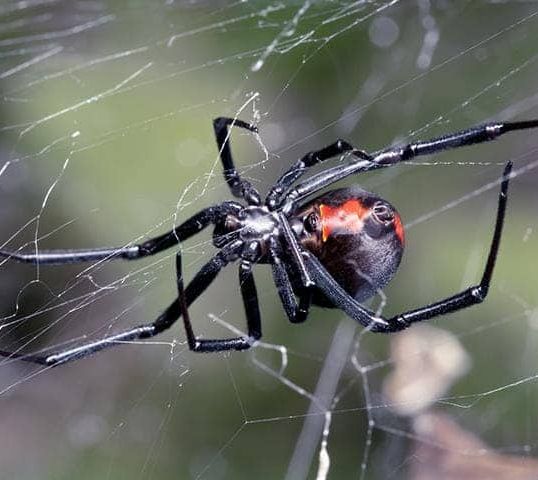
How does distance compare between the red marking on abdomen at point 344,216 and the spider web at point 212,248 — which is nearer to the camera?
the red marking on abdomen at point 344,216

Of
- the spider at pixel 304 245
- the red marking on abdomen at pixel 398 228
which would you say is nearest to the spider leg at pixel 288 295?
the spider at pixel 304 245

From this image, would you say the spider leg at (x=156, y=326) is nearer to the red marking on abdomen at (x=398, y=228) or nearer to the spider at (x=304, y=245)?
the spider at (x=304, y=245)

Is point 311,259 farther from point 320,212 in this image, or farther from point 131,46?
point 131,46

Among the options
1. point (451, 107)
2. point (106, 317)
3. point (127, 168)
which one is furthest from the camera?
point (451, 107)

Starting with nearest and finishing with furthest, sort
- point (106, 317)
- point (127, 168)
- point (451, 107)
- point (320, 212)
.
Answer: point (320, 212) < point (106, 317) < point (127, 168) < point (451, 107)

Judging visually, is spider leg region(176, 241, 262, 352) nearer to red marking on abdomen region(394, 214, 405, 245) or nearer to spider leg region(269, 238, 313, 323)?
spider leg region(269, 238, 313, 323)

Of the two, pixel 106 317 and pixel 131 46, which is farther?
pixel 131 46

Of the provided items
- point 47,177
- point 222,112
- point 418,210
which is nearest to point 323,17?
point 222,112

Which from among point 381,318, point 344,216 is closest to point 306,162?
point 344,216
